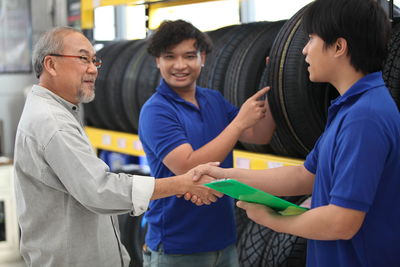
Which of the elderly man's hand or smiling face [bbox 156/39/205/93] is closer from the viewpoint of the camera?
the elderly man's hand

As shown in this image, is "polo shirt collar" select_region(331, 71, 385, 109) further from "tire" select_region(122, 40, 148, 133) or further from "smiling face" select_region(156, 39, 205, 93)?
"tire" select_region(122, 40, 148, 133)

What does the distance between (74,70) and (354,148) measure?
1.13 meters

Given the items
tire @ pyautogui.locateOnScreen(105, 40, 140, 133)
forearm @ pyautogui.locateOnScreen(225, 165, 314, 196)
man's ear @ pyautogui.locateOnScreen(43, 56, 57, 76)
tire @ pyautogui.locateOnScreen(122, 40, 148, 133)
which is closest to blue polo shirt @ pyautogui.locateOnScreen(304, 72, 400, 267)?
forearm @ pyautogui.locateOnScreen(225, 165, 314, 196)

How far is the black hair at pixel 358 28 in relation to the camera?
153 centimetres

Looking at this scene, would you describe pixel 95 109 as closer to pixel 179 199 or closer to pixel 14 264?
pixel 14 264

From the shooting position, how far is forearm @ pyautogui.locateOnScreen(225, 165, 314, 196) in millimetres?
1931

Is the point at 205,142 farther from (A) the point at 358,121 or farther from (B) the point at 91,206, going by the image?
(A) the point at 358,121

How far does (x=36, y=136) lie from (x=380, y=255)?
1156 millimetres

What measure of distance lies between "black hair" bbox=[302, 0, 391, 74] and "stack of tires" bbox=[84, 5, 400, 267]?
613 millimetres

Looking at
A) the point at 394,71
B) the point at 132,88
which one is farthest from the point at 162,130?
the point at 132,88

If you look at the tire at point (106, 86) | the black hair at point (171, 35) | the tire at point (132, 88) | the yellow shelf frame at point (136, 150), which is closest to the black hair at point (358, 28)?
the black hair at point (171, 35)

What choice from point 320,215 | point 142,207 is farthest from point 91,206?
point 320,215

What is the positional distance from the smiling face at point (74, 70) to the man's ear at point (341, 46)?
0.99 metres

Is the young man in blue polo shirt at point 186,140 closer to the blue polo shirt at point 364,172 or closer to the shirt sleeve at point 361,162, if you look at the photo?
the blue polo shirt at point 364,172
